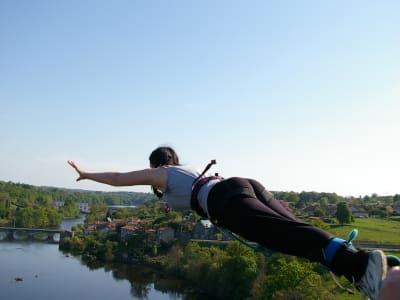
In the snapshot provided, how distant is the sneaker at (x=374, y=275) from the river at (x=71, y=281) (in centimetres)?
2826

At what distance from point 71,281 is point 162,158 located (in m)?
32.3

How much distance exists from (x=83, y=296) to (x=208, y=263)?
30.3 feet

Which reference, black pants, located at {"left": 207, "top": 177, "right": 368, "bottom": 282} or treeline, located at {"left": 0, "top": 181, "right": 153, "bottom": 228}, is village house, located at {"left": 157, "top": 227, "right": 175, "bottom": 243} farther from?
black pants, located at {"left": 207, "top": 177, "right": 368, "bottom": 282}

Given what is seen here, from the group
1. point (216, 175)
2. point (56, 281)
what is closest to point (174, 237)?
point (56, 281)

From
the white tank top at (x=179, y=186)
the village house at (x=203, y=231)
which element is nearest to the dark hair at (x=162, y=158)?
the white tank top at (x=179, y=186)

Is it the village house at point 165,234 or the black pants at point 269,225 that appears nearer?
the black pants at point 269,225

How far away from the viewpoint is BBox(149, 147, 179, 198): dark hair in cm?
329

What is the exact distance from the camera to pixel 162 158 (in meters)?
3.29

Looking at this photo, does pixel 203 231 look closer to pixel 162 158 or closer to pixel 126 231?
pixel 126 231

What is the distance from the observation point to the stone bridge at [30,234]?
60131mm

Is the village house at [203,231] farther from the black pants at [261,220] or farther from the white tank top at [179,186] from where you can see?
the black pants at [261,220]

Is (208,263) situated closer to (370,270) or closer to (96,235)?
(96,235)

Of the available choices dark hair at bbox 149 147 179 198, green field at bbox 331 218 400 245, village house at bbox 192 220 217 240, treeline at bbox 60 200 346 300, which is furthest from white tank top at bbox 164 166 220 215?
village house at bbox 192 220 217 240

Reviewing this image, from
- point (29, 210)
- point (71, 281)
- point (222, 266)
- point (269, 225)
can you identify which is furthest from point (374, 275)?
point (29, 210)
